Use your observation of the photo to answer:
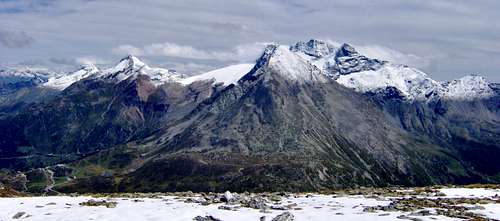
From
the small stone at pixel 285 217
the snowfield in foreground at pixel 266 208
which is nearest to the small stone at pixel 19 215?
the snowfield in foreground at pixel 266 208

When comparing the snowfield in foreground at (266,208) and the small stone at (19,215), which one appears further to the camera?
the small stone at (19,215)

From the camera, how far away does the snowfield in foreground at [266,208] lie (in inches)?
2429

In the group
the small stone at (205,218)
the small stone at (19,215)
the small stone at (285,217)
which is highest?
the small stone at (285,217)

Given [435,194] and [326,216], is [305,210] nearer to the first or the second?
[326,216]

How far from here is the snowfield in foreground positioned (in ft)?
202

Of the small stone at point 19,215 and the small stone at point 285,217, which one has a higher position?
the small stone at point 285,217

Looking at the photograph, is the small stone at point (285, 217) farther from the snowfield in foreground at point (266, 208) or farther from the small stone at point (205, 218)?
the small stone at point (205, 218)

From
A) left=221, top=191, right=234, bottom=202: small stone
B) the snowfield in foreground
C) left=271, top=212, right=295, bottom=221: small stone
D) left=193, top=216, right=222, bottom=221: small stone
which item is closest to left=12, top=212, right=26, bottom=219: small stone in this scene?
the snowfield in foreground

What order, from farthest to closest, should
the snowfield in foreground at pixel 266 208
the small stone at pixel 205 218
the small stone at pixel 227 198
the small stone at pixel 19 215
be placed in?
the small stone at pixel 227 198
the small stone at pixel 19 215
the snowfield in foreground at pixel 266 208
the small stone at pixel 205 218

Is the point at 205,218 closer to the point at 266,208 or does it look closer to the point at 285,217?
the point at 285,217

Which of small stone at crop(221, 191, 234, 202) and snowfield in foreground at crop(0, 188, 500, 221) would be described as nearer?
snowfield in foreground at crop(0, 188, 500, 221)

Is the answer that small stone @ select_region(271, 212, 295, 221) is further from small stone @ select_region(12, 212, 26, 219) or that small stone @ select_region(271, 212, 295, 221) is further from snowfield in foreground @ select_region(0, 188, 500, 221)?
small stone @ select_region(12, 212, 26, 219)

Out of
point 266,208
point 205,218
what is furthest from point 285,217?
point 266,208

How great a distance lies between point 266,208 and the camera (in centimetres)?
6769
